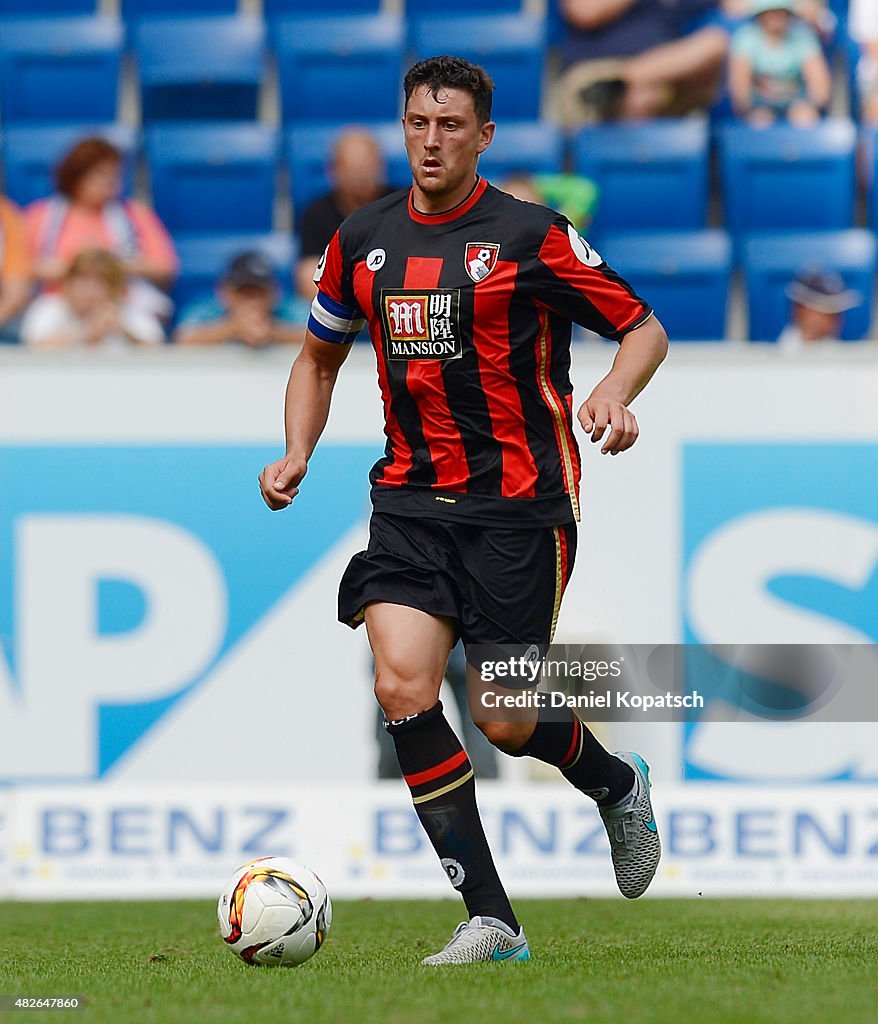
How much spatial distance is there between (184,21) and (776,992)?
8.04 meters

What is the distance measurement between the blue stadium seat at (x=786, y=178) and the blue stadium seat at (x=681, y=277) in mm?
565

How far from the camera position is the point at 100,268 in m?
8.10

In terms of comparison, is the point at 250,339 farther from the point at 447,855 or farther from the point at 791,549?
the point at 447,855

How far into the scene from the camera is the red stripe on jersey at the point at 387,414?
464cm

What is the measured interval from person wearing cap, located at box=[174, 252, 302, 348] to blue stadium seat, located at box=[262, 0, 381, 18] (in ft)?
9.09

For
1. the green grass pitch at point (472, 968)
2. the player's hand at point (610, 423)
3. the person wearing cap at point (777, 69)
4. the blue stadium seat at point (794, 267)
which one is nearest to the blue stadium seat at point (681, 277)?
the blue stadium seat at point (794, 267)

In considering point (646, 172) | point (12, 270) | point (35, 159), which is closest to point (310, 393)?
point (12, 270)

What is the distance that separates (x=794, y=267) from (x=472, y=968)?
240 inches

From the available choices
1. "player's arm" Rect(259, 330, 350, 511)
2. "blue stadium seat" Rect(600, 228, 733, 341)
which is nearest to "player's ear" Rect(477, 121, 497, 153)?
"player's arm" Rect(259, 330, 350, 511)

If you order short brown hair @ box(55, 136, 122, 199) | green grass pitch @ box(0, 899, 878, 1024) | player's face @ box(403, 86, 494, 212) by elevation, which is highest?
player's face @ box(403, 86, 494, 212)

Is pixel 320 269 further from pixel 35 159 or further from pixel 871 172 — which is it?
pixel 871 172

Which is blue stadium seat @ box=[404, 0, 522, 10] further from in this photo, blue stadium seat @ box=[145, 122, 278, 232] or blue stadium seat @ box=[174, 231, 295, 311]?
blue stadium seat @ box=[174, 231, 295, 311]

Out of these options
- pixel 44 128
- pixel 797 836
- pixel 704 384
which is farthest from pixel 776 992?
pixel 44 128

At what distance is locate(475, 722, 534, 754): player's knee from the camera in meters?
4.66
